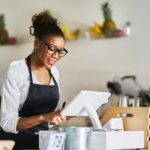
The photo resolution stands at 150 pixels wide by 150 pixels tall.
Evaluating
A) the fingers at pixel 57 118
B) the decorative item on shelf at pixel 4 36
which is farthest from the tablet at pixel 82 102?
the decorative item on shelf at pixel 4 36

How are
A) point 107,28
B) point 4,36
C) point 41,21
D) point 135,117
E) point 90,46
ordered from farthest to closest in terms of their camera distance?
point 4,36 < point 90,46 < point 107,28 < point 41,21 < point 135,117

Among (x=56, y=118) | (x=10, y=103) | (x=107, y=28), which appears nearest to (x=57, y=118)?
(x=56, y=118)

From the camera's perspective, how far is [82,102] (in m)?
1.32

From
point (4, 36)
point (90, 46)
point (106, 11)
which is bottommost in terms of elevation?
point (90, 46)

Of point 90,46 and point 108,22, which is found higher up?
point 108,22

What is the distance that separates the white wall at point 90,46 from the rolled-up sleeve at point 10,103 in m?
1.80

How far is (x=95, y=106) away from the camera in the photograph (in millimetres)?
1417

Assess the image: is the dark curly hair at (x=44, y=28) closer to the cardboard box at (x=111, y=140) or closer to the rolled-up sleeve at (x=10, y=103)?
the rolled-up sleeve at (x=10, y=103)

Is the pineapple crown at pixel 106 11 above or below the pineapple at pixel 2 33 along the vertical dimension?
above

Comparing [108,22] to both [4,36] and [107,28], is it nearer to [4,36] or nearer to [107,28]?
[107,28]

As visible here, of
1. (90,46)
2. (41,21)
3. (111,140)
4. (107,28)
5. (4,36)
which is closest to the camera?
(111,140)

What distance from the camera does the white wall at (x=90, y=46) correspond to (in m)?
3.27

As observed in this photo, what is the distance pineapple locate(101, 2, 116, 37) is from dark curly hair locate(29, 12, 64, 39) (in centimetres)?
148

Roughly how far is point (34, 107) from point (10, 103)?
202 millimetres
